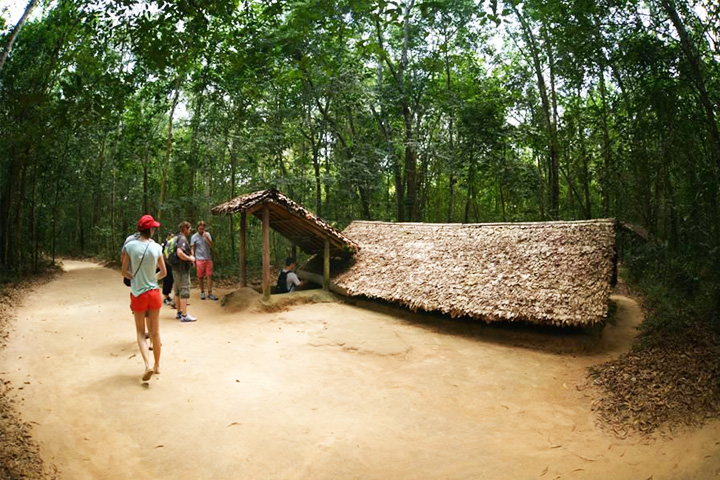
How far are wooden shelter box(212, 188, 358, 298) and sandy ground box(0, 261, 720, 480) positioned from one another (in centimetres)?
227

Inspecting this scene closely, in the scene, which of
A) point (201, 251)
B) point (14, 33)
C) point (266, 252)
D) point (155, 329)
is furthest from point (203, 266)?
point (14, 33)

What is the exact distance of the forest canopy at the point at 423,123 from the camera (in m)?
5.73

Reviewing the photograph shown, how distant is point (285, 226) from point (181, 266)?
132 inches

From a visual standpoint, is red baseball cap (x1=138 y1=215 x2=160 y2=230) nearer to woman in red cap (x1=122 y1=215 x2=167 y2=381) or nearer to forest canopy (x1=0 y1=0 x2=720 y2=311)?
woman in red cap (x1=122 y1=215 x2=167 y2=381)

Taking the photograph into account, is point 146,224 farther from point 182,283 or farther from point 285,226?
point 285,226

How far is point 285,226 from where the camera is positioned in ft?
34.8

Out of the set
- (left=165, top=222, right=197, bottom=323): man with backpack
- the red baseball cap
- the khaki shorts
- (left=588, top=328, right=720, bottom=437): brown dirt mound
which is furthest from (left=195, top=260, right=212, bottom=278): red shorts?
(left=588, top=328, right=720, bottom=437): brown dirt mound

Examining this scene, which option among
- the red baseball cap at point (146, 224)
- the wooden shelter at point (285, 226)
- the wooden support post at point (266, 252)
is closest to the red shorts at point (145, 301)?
the red baseball cap at point (146, 224)

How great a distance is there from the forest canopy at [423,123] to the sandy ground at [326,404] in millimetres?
2759

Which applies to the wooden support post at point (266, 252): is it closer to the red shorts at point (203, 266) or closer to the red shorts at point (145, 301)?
the red shorts at point (203, 266)

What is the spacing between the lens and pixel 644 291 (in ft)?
32.4

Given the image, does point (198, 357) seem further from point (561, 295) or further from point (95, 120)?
point (561, 295)

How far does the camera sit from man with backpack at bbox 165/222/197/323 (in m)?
7.54

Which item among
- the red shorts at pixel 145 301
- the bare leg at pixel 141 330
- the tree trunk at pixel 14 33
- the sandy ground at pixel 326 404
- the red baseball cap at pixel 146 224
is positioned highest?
the tree trunk at pixel 14 33
